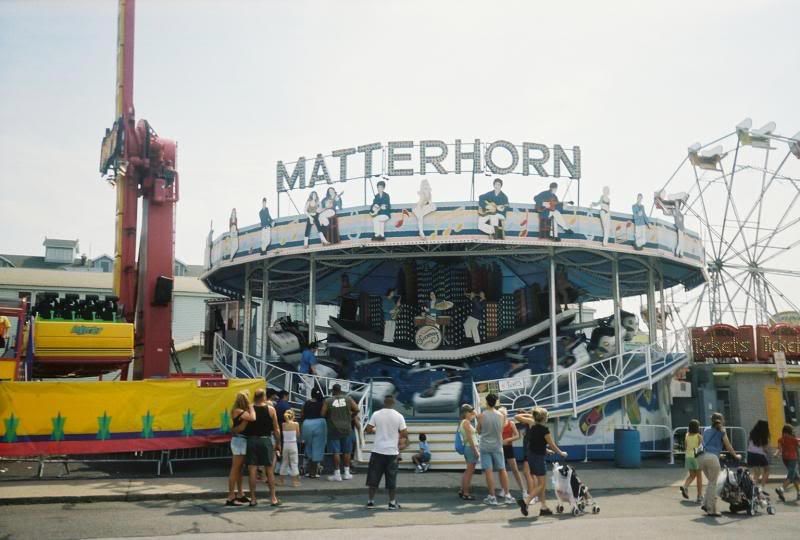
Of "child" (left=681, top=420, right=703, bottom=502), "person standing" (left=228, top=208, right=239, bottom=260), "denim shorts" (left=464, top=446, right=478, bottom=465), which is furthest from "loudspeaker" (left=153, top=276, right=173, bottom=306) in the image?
"child" (left=681, top=420, right=703, bottom=502)

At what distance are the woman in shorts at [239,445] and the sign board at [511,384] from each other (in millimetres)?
9353

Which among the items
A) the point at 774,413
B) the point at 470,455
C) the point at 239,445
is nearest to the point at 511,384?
the point at 470,455

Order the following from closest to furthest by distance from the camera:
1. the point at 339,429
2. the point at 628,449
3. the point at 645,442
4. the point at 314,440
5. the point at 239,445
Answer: the point at 239,445 → the point at 339,429 → the point at 314,440 → the point at 628,449 → the point at 645,442

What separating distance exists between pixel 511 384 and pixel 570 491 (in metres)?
8.22

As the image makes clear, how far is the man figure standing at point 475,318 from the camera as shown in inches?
1036

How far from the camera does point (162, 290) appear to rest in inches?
933

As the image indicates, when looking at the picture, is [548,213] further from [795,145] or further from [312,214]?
[795,145]

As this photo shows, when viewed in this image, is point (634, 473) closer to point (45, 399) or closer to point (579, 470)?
point (579, 470)

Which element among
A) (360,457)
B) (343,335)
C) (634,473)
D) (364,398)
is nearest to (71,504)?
(360,457)

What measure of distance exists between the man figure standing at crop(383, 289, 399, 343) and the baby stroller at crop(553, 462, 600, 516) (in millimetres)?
14387

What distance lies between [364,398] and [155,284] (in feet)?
27.2

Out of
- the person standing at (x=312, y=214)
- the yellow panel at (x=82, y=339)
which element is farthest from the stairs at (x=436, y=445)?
the yellow panel at (x=82, y=339)

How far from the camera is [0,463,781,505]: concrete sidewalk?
41.3 ft

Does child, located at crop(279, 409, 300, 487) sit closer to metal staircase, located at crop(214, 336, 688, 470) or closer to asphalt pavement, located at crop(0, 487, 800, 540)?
asphalt pavement, located at crop(0, 487, 800, 540)
